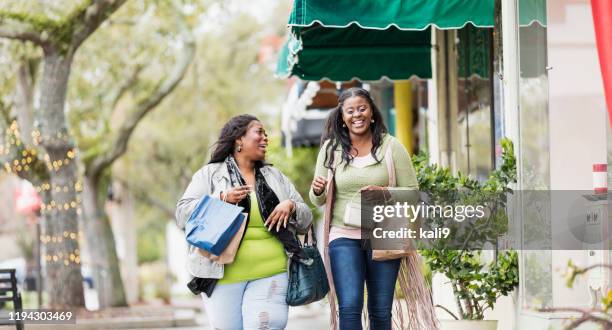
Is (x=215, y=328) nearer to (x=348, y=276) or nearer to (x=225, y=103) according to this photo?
(x=348, y=276)

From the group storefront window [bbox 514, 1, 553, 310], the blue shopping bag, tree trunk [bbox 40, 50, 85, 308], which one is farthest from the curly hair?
tree trunk [bbox 40, 50, 85, 308]

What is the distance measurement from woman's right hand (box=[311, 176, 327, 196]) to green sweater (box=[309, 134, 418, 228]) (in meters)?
0.04

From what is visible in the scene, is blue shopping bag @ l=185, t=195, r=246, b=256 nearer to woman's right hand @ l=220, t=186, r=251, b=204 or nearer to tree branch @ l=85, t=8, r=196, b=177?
woman's right hand @ l=220, t=186, r=251, b=204

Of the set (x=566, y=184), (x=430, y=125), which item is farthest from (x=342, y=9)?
(x=430, y=125)

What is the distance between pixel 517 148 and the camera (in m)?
8.20

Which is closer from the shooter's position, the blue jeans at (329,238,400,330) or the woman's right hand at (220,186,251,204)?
the woman's right hand at (220,186,251,204)

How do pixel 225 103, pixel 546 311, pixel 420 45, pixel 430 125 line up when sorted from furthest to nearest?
pixel 225 103 → pixel 430 125 → pixel 420 45 → pixel 546 311

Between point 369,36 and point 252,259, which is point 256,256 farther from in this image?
point 369,36

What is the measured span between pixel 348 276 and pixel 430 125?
663 centimetres

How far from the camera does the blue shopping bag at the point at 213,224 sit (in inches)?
268

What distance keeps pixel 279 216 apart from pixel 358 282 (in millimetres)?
699

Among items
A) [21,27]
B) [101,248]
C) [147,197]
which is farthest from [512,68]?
[147,197]

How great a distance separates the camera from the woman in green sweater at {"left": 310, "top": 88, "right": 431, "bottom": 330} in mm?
7180

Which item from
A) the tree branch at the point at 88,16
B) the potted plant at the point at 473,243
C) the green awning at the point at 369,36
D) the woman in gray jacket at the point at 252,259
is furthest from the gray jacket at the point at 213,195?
the tree branch at the point at 88,16
